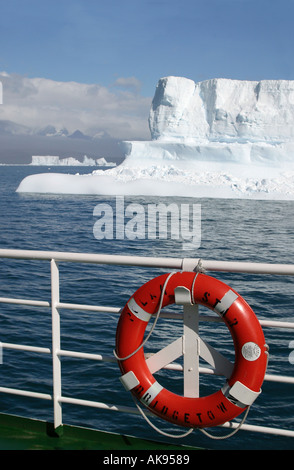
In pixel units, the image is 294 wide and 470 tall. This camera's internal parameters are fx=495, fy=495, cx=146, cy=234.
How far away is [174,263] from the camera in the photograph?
1.50 metres

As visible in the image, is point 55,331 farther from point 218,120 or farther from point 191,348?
point 218,120

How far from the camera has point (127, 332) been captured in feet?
5.06

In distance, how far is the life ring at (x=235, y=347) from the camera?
1.44 m

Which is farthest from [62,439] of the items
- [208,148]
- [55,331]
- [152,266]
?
[208,148]

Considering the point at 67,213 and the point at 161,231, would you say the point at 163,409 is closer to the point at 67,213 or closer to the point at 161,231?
the point at 161,231

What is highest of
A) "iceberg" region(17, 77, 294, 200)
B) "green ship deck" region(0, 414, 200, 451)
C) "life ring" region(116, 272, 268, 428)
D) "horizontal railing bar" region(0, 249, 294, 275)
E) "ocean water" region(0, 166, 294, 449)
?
"iceberg" region(17, 77, 294, 200)

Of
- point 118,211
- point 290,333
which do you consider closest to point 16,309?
point 290,333

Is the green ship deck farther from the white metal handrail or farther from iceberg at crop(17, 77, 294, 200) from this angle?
iceberg at crop(17, 77, 294, 200)

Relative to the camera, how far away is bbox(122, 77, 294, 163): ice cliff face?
25.8m

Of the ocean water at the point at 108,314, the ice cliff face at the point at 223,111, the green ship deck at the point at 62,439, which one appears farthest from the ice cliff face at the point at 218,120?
the green ship deck at the point at 62,439

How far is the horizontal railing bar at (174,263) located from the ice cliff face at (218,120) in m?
24.5

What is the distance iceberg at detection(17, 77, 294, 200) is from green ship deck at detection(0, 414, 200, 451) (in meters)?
21.6

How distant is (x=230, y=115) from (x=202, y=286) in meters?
27.1

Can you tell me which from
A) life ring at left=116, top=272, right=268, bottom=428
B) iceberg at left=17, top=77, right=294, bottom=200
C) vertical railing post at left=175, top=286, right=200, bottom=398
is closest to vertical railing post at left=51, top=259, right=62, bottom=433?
life ring at left=116, top=272, right=268, bottom=428
